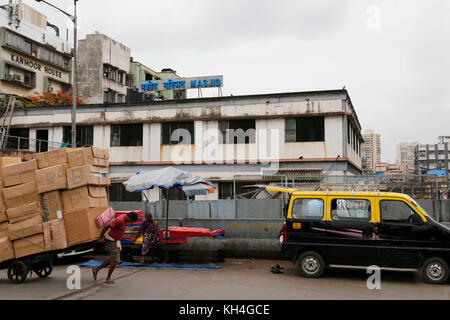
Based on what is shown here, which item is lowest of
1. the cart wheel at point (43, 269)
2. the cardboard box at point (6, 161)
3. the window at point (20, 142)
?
the cart wheel at point (43, 269)

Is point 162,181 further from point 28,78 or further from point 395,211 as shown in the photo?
point 28,78

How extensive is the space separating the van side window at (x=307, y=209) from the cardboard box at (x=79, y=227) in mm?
5087

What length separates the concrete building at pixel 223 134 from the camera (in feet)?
71.8

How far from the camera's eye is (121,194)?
981 inches

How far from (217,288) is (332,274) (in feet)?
11.5

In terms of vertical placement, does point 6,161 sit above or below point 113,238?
above

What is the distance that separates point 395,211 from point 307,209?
84.0 inches

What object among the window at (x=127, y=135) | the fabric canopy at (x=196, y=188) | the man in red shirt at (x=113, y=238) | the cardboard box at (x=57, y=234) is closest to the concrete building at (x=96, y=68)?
the window at (x=127, y=135)

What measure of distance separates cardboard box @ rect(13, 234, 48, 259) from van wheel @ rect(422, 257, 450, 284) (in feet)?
29.7

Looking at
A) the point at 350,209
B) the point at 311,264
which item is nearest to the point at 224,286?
the point at 311,264

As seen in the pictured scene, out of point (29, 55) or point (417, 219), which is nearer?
point (417, 219)

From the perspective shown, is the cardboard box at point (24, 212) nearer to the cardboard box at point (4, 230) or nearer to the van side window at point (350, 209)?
the cardboard box at point (4, 230)

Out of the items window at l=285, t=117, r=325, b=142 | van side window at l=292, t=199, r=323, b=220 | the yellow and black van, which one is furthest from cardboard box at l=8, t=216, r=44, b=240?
window at l=285, t=117, r=325, b=142
